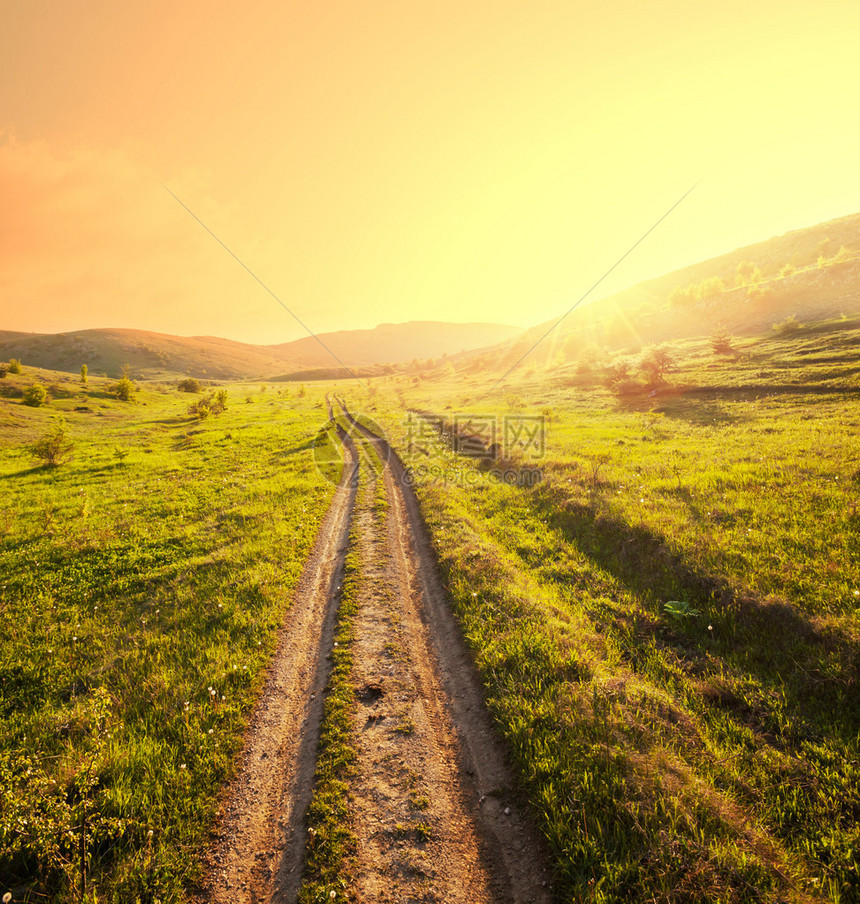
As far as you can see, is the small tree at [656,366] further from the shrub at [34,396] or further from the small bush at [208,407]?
the shrub at [34,396]

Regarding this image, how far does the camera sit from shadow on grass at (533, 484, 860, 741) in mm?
7012

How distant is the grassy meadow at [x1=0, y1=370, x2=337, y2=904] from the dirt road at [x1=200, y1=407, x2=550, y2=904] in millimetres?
624

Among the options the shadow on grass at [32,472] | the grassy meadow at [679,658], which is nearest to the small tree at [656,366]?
the grassy meadow at [679,658]

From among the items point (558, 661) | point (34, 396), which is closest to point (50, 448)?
point (558, 661)

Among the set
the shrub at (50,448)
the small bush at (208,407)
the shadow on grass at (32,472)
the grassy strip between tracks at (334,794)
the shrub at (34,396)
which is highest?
the shrub at (34,396)

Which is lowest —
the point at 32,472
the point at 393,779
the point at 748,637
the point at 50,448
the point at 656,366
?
the point at 393,779

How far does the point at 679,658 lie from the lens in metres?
8.57

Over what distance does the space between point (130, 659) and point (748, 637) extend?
602 inches

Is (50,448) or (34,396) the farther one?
(34,396)

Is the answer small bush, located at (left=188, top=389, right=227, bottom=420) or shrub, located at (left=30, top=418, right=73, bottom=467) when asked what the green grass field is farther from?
small bush, located at (left=188, top=389, right=227, bottom=420)

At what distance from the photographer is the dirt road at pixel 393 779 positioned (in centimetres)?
507

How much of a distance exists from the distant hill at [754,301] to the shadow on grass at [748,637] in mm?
98595

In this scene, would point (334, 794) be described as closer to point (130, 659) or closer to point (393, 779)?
point (393, 779)

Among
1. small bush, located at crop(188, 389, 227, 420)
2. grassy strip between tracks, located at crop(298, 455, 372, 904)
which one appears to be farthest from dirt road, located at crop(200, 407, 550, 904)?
small bush, located at crop(188, 389, 227, 420)
